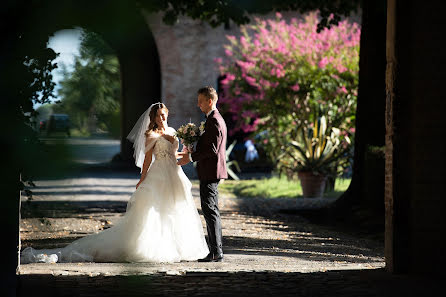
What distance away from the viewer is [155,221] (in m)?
7.28

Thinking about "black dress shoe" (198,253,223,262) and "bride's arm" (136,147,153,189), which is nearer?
"black dress shoe" (198,253,223,262)

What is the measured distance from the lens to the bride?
7.07 meters

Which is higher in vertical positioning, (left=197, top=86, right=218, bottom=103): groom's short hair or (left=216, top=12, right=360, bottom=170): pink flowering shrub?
(left=216, top=12, right=360, bottom=170): pink flowering shrub

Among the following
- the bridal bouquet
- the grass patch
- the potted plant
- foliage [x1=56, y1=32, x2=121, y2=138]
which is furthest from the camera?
the grass patch

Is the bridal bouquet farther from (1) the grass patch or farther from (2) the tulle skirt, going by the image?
(1) the grass patch

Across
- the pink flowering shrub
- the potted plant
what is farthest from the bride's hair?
the pink flowering shrub

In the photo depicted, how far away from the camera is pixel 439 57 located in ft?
18.7

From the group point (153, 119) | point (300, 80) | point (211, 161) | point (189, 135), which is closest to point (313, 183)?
point (300, 80)

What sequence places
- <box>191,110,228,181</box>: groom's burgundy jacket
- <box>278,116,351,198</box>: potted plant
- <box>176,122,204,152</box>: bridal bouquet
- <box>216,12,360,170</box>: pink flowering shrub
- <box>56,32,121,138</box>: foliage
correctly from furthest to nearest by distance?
1. <box>216,12,360,170</box>: pink flowering shrub
2. <box>278,116,351,198</box>: potted plant
3. <box>176,122,204,152</box>: bridal bouquet
4. <box>191,110,228,181</box>: groom's burgundy jacket
5. <box>56,32,121,138</box>: foliage

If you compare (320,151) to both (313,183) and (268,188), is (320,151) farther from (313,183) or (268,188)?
(268,188)

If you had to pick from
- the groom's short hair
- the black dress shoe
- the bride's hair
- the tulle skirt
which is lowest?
the black dress shoe

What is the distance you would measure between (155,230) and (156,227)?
4 cm

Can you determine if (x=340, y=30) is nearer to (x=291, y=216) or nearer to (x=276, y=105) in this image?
(x=276, y=105)

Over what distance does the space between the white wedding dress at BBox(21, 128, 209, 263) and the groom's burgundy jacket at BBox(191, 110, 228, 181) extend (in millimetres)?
604
